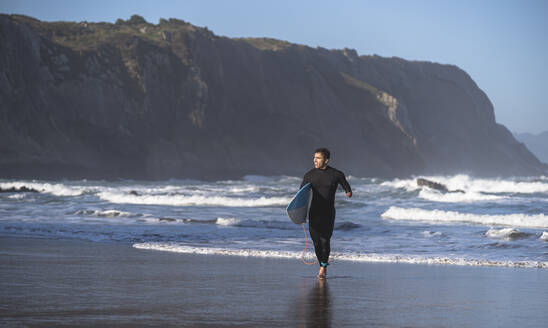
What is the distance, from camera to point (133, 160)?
69.9 meters

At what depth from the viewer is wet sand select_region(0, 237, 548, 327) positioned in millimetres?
5363

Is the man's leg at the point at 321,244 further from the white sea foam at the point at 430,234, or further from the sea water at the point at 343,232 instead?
the white sea foam at the point at 430,234

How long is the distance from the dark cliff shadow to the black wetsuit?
630 mm

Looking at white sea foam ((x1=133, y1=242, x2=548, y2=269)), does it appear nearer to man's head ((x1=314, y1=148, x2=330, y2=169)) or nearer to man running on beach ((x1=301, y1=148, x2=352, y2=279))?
man running on beach ((x1=301, y1=148, x2=352, y2=279))

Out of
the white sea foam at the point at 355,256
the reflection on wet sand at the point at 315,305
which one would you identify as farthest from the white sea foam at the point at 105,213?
the reflection on wet sand at the point at 315,305

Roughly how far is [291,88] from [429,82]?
166ft

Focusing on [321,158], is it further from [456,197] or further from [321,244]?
[456,197]

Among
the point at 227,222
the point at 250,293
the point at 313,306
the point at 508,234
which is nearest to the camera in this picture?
the point at 313,306

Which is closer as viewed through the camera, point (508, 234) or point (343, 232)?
point (508, 234)

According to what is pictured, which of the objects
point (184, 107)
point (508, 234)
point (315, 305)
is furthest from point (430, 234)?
point (184, 107)

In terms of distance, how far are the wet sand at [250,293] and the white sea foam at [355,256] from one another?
58 cm

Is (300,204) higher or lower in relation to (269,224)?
higher

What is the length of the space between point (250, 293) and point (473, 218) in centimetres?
1488

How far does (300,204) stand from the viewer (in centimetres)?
807
